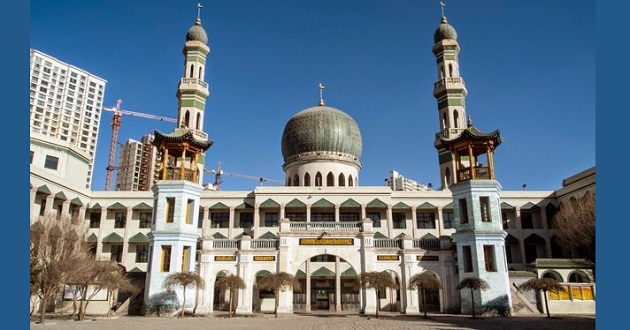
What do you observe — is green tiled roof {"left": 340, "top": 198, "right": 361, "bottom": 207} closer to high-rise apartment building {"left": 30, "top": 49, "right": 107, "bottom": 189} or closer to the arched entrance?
the arched entrance

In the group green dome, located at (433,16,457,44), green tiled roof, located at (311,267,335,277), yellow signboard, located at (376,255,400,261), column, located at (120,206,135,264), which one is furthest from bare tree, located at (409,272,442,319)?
green dome, located at (433,16,457,44)

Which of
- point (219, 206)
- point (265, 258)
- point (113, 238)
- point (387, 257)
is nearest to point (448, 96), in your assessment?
point (387, 257)

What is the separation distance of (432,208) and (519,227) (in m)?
8.57

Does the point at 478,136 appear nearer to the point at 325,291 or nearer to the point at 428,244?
the point at 428,244

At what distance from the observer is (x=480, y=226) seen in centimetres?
2988

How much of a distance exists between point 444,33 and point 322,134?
18.4 metres

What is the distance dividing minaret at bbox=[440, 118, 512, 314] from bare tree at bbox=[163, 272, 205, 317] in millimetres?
16419

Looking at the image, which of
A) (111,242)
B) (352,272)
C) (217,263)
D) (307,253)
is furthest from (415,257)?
(111,242)

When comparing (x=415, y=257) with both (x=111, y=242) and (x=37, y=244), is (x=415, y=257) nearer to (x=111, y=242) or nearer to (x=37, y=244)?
(x=37, y=244)

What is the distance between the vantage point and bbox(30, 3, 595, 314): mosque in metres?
29.8

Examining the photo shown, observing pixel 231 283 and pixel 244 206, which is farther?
pixel 244 206

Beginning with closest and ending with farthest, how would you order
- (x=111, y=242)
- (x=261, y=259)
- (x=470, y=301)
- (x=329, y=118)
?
1. (x=470, y=301)
2. (x=261, y=259)
3. (x=111, y=242)
4. (x=329, y=118)

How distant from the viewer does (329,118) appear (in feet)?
163

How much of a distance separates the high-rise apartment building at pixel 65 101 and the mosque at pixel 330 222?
8816cm
